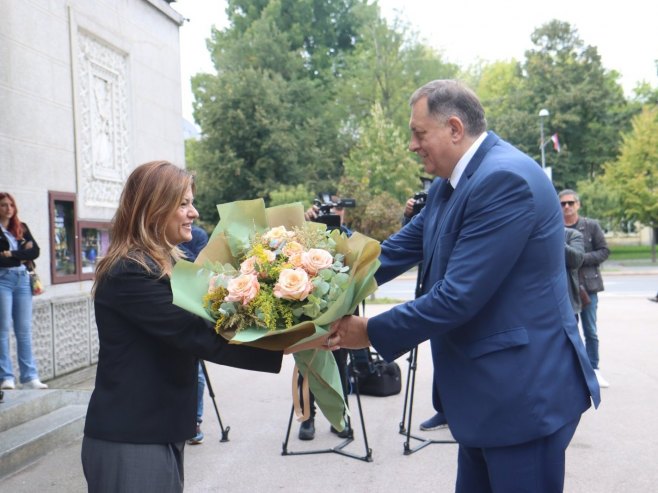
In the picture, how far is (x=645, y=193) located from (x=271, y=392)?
85.9 feet

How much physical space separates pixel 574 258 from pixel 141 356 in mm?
5010

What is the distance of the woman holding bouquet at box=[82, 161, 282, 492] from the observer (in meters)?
2.12

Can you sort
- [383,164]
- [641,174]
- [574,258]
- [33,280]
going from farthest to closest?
[383,164], [641,174], [33,280], [574,258]

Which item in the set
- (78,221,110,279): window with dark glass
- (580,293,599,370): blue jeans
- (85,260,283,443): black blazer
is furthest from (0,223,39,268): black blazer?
(580,293,599,370): blue jeans

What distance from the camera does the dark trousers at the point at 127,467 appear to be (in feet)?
6.92

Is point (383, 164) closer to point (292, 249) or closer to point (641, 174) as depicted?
point (641, 174)

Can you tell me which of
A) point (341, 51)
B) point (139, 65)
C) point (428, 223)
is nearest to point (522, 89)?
point (341, 51)

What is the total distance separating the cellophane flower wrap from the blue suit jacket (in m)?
0.31

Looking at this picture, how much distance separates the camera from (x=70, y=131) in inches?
298

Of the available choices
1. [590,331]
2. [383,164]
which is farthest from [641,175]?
[590,331]

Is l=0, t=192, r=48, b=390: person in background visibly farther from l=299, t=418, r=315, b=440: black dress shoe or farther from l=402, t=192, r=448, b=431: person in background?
l=402, t=192, r=448, b=431: person in background

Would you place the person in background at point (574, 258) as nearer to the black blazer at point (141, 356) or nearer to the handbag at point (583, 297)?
the handbag at point (583, 297)

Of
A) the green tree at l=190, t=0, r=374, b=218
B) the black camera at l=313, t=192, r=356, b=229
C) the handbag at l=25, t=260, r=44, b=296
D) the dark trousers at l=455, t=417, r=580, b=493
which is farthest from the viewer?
the green tree at l=190, t=0, r=374, b=218

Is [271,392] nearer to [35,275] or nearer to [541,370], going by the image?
[35,275]
